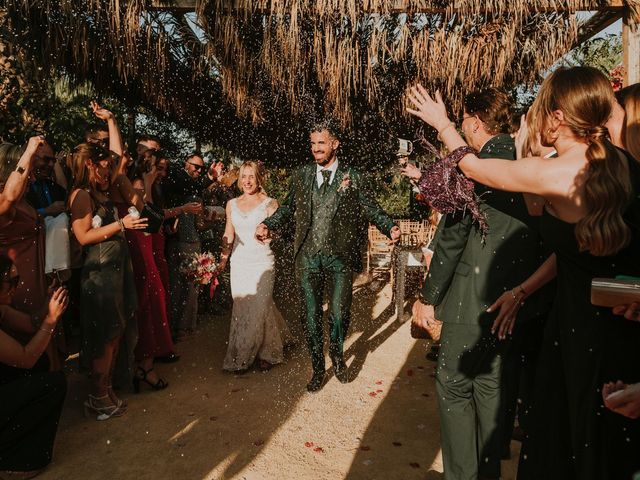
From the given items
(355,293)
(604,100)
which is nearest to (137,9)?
(604,100)

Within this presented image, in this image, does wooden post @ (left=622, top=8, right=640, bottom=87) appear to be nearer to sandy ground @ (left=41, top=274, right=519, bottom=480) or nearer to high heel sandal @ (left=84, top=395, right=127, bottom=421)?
sandy ground @ (left=41, top=274, right=519, bottom=480)

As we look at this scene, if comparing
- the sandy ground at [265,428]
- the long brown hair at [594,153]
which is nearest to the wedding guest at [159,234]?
the sandy ground at [265,428]

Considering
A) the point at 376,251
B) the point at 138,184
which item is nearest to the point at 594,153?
the point at 138,184

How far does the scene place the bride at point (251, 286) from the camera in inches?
207

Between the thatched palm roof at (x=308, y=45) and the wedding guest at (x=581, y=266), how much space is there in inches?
165

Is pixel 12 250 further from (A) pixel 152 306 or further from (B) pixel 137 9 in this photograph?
(B) pixel 137 9

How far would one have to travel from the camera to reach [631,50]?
535 cm

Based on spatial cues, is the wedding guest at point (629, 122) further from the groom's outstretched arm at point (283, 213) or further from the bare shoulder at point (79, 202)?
the bare shoulder at point (79, 202)

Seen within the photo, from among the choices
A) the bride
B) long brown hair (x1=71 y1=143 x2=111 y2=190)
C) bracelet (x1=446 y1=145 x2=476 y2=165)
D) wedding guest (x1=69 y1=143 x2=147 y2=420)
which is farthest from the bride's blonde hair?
bracelet (x1=446 y1=145 x2=476 y2=165)

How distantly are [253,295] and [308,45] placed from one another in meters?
3.15

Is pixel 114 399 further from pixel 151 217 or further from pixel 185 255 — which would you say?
pixel 185 255

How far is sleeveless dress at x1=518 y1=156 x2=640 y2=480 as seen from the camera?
5.61 feet

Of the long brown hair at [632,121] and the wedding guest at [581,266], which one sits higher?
the long brown hair at [632,121]

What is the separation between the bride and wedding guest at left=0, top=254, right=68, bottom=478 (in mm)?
2048
